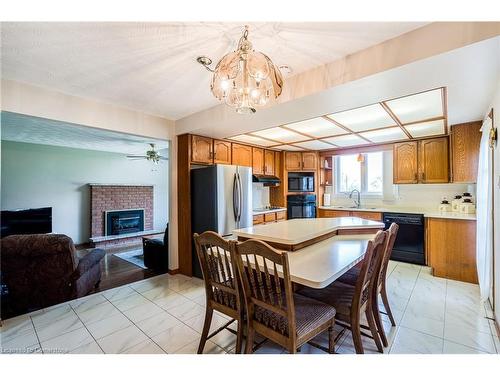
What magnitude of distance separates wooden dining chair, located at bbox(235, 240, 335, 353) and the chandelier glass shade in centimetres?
89

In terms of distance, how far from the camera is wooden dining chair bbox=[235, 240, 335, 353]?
130cm

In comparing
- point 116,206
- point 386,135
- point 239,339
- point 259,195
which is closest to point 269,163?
point 259,195

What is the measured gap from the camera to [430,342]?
1.90 metres

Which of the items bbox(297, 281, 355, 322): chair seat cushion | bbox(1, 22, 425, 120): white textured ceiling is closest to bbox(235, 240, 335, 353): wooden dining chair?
bbox(297, 281, 355, 322): chair seat cushion

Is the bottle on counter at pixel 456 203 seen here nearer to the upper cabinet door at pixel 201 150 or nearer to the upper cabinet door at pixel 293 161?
the upper cabinet door at pixel 293 161

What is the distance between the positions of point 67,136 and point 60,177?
1433mm

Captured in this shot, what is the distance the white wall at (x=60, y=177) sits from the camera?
476cm

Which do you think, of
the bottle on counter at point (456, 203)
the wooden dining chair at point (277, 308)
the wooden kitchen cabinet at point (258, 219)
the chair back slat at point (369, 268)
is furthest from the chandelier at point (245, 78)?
the bottle on counter at point (456, 203)

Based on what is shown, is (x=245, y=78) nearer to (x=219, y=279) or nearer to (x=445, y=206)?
(x=219, y=279)

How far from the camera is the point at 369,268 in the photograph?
1.59 m

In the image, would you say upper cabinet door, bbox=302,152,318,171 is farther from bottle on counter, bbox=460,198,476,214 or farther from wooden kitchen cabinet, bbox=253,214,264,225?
bottle on counter, bbox=460,198,476,214
